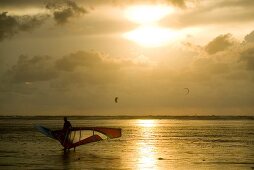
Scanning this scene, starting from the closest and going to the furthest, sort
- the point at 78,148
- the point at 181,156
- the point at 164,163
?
the point at 164,163, the point at 181,156, the point at 78,148

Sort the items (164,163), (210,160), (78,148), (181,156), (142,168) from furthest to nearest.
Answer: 1. (78,148)
2. (181,156)
3. (210,160)
4. (164,163)
5. (142,168)

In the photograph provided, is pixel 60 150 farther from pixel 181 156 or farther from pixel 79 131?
pixel 181 156

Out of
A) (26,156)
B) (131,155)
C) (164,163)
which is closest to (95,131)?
(131,155)

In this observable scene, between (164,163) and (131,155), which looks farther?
(131,155)

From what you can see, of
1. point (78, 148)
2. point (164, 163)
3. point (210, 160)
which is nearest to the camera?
point (164, 163)

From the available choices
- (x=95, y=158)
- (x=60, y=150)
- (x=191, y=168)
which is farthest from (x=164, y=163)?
(x=60, y=150)

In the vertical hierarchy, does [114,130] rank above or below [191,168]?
above

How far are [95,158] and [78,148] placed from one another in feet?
30.6

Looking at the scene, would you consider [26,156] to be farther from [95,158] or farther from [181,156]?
[181,156]

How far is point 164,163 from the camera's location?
33031 mm

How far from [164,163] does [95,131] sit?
1103 centimetres

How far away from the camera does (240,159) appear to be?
3634cm

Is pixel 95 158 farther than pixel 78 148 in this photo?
No

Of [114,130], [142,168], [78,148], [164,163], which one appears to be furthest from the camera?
[78,148]
